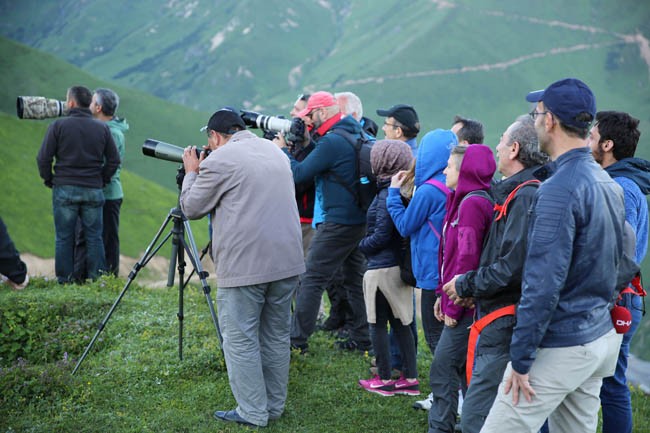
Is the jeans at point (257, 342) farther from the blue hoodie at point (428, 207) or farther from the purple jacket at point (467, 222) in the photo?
the purple jacket at point (467, 222)

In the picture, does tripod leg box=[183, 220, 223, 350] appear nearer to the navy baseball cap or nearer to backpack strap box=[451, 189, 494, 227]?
backpack strap box=[451, 189, 494, 227]

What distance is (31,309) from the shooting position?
7715 millimetres

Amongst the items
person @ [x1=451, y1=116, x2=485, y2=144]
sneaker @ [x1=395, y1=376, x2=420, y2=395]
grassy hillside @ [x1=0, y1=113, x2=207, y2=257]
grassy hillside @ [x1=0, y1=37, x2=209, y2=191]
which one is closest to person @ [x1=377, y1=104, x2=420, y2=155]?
person @ [x1=451, y1=116, x2=485, y2=144]

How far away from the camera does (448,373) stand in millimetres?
4684

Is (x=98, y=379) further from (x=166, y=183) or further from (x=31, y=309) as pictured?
(x=166, y=183)

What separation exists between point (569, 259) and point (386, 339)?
10.4ft

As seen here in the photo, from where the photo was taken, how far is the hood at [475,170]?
435 centimetres

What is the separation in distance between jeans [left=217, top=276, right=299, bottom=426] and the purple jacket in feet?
4.94

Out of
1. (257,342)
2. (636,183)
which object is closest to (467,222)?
(636,183)

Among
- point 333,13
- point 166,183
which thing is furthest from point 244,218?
point 333,13

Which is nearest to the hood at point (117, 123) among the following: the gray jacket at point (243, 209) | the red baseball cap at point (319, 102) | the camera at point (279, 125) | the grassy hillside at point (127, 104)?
the camera at point (279, 125)

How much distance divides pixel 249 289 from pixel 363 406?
1.70m

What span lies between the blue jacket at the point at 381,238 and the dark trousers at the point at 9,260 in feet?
15.3

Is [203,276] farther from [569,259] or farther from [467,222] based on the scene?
[569,259]
